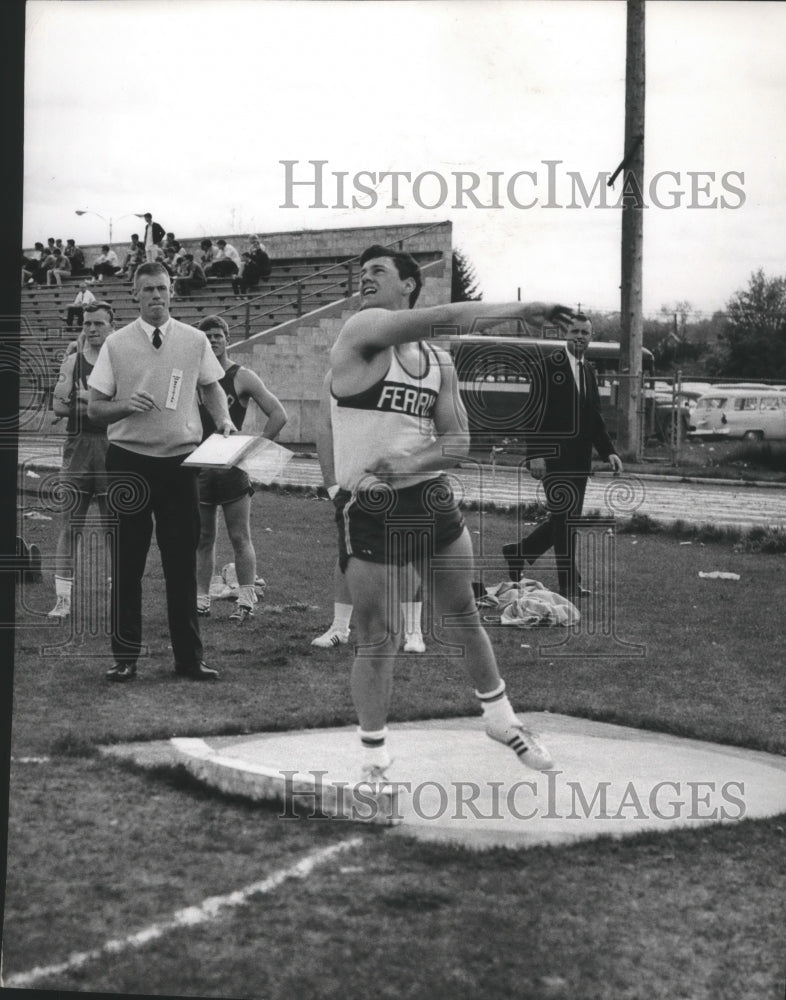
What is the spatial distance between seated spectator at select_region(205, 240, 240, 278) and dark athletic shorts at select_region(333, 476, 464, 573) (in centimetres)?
1348

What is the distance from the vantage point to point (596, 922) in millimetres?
3760

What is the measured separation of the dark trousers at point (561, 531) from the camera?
930 cm

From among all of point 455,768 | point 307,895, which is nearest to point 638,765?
point 455,768

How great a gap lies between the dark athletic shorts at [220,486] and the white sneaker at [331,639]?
1.20 metres

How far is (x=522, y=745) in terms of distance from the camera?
4.90 meters

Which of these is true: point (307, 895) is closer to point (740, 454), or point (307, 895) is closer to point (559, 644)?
point (559, 644)

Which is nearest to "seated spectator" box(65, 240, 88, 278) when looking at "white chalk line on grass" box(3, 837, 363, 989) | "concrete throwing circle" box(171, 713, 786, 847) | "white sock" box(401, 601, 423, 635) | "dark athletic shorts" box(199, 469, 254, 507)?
"dark athletic shorts" box(199, 469, 254, 507)

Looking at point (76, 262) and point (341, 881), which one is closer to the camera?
point (341, 881)

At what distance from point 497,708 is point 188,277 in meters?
14.5

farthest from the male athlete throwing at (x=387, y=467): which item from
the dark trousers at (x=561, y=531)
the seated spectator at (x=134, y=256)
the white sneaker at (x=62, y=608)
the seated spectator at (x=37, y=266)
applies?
the seated spectator at (x=134, y=256)

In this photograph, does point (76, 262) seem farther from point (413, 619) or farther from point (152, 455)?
point (152, 455)

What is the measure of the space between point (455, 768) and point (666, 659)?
2.74 m

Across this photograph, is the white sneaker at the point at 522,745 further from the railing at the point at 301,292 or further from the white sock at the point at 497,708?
the railing at the point at 301,292

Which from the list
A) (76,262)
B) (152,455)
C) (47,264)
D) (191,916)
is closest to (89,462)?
(152,455)
